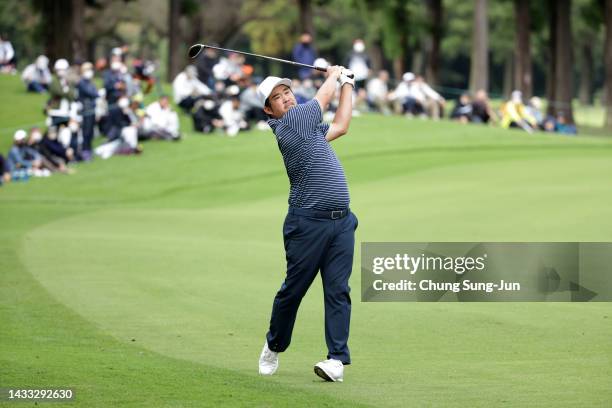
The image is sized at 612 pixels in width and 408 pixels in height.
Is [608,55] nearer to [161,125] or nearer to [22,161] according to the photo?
[161,125]

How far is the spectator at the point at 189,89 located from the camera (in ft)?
109

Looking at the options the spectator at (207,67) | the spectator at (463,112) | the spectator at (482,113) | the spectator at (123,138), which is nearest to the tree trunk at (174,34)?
the spectator at (463,112)

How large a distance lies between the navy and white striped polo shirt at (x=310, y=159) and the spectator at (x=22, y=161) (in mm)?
20016

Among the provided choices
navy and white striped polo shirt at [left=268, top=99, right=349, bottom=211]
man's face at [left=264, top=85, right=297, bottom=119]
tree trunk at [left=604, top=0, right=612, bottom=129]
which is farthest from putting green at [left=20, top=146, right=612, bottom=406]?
tree trunk at [left=604, top=0, right=612, bottom=129]

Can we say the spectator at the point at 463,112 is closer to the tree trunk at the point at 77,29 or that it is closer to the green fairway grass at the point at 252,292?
the green fairway grass at the point at 252,292

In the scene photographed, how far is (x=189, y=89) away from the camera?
3384 centimetres

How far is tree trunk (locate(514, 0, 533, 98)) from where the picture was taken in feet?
161

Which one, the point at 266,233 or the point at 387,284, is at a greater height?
the point at 387,284

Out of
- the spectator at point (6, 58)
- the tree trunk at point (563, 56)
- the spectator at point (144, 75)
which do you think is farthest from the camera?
the tree trunk at point (563, 56)

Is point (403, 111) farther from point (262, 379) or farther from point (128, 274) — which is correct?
point (262, 379)

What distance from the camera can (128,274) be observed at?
1434 centimetres

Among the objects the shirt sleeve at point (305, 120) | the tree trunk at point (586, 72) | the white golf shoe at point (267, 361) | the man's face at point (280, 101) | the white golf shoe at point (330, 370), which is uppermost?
the man's face at point (280, 101)

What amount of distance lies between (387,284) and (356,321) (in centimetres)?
78

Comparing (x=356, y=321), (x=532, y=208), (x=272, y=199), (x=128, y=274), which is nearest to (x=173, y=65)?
(x=272, y=199)
